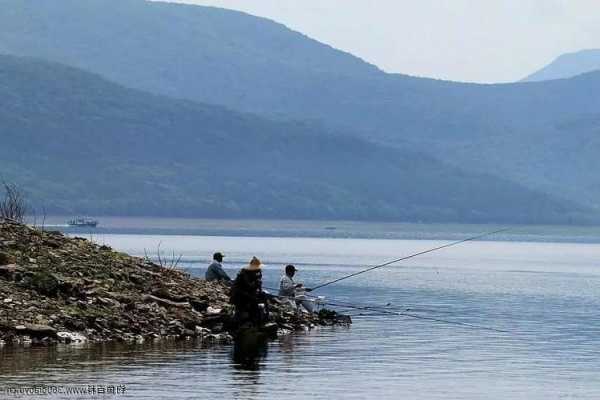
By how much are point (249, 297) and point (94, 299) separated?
4015 mm

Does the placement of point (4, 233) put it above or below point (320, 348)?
above

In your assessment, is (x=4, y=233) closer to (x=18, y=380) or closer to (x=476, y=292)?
(x=18, y=380)

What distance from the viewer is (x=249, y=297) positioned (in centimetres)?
3431

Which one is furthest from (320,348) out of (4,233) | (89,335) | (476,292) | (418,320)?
(476,292)

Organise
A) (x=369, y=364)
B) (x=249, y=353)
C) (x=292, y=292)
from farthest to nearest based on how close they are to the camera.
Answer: (x=292, y=292) → (x=249, y=353) → (x=369, y=364)

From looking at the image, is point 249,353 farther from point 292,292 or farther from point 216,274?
point 216,274

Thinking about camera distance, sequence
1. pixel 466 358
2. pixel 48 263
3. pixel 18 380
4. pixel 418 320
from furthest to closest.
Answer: pixel 418 320
pixel 48 263
pixel 466 358
pixel 18 380

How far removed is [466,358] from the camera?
33.7m

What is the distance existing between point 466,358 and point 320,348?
3301 millimetres

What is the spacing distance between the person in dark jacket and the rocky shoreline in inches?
40.3

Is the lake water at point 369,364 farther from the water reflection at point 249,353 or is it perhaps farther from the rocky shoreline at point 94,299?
the rocky shoreline at point 94,299

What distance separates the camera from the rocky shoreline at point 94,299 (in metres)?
34.1

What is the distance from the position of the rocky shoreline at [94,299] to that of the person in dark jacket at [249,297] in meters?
1.02

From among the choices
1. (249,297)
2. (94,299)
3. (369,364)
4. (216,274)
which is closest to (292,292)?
(216,274)
